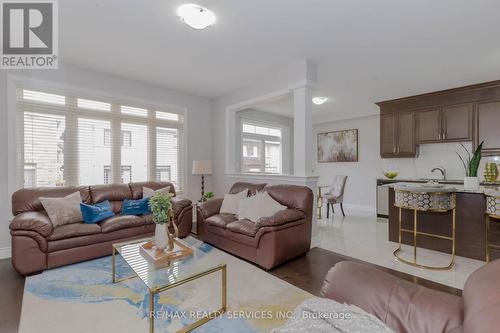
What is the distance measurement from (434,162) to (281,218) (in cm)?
430

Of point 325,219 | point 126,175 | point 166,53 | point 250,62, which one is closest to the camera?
point 166,53

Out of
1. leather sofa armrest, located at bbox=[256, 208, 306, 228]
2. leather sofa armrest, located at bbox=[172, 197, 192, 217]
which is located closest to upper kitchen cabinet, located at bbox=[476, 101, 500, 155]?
leather sofa armrest, located at bbox=[256, 208, 306, 228]

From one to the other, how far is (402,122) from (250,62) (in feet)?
12.4

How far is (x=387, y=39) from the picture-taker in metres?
2.88

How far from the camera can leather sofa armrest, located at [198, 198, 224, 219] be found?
3.68 meters

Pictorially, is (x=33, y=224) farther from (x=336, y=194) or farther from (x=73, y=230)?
(x=336, y=194)

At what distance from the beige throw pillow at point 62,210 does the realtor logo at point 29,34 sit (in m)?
1.90

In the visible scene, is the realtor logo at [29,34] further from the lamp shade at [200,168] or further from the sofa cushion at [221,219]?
the sofa cushion at [221,219]

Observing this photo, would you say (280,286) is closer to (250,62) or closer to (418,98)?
(250,62)

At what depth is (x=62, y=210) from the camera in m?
3.02

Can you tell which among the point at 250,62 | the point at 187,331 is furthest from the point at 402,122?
the point at 187,331

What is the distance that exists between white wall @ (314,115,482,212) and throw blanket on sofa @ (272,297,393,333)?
5.34 metres

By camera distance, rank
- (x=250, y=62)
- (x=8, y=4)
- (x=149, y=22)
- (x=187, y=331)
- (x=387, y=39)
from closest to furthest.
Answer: (x=187, y=331) < (x=8, y=4) < (x=149, y=22) < (x=387, y=39) < (x=250, y=62)

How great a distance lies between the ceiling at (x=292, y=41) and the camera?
2.33 m
